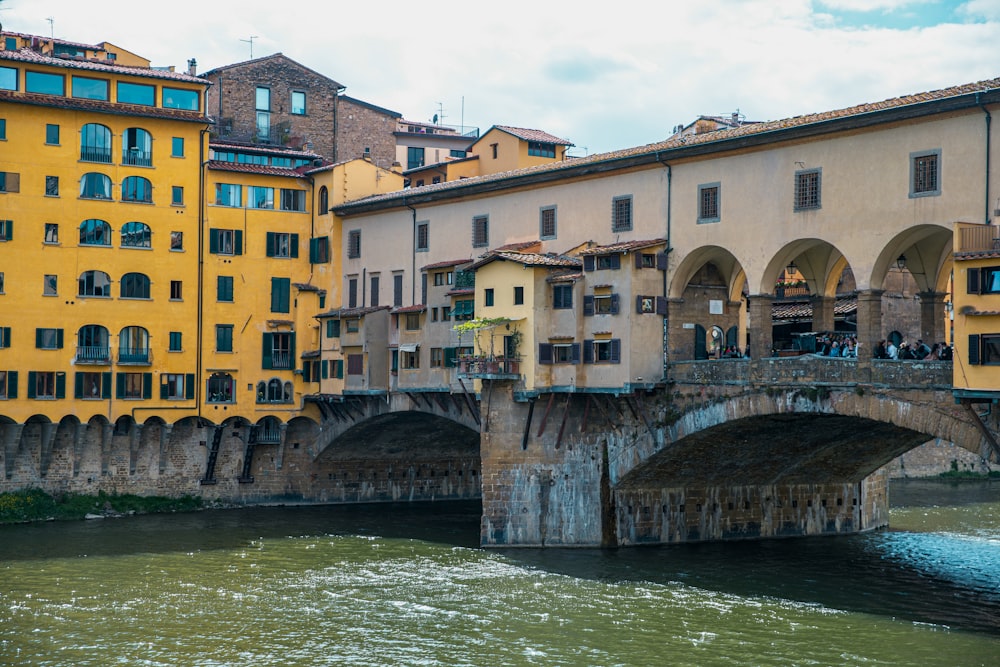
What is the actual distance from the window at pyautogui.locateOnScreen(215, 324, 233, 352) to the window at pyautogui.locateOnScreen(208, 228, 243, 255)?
377cm

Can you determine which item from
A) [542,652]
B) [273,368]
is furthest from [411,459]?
[542,652]

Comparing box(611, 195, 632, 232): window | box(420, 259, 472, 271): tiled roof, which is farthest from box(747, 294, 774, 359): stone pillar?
box(420, 259, 472, 271): tiled roof

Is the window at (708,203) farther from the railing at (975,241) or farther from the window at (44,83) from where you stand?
the window at (44,83)

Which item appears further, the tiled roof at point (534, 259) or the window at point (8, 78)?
the window at point (8, 78)

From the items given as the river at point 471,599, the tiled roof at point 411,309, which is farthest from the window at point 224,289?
the river at point 471,599

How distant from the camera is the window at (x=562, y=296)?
179 feet

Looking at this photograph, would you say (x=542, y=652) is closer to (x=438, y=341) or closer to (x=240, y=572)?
(x=240, y=572)

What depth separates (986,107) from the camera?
137ft

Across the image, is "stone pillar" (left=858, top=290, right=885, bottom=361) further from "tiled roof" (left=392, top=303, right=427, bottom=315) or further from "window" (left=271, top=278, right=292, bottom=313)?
"window" (left=271, top=278, right=292, bottom=313)

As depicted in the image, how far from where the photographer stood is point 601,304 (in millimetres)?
53562

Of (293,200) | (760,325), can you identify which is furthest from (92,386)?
(760,325)

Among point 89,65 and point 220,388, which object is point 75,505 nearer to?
point 220,388

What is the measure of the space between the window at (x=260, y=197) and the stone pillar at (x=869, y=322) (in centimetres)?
3616

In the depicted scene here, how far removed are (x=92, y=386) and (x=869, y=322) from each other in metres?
38.5
